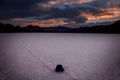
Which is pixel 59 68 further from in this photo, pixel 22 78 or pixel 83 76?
pixel 22 78

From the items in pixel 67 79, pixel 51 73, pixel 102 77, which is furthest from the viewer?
pixel 51 73

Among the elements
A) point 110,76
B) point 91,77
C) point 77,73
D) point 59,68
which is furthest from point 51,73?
point 110,76

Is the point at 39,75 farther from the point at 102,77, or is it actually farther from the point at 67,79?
the point at 102,77

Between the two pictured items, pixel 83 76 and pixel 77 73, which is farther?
pixel 77 73

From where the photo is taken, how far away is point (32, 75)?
10125mm

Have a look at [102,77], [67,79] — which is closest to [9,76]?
[67,79]

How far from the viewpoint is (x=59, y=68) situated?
36.5ft

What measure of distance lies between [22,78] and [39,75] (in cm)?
101

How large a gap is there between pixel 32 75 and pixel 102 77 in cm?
370

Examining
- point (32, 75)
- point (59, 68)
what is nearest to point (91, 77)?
point (59, 68)

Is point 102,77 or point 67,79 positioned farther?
point 102,77

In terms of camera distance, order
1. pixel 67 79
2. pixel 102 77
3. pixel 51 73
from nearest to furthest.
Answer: pixel 67 79
pixel 102 77
pixel 51 73

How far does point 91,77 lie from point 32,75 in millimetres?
3111

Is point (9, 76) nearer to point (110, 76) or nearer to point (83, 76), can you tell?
point (83, 76)
